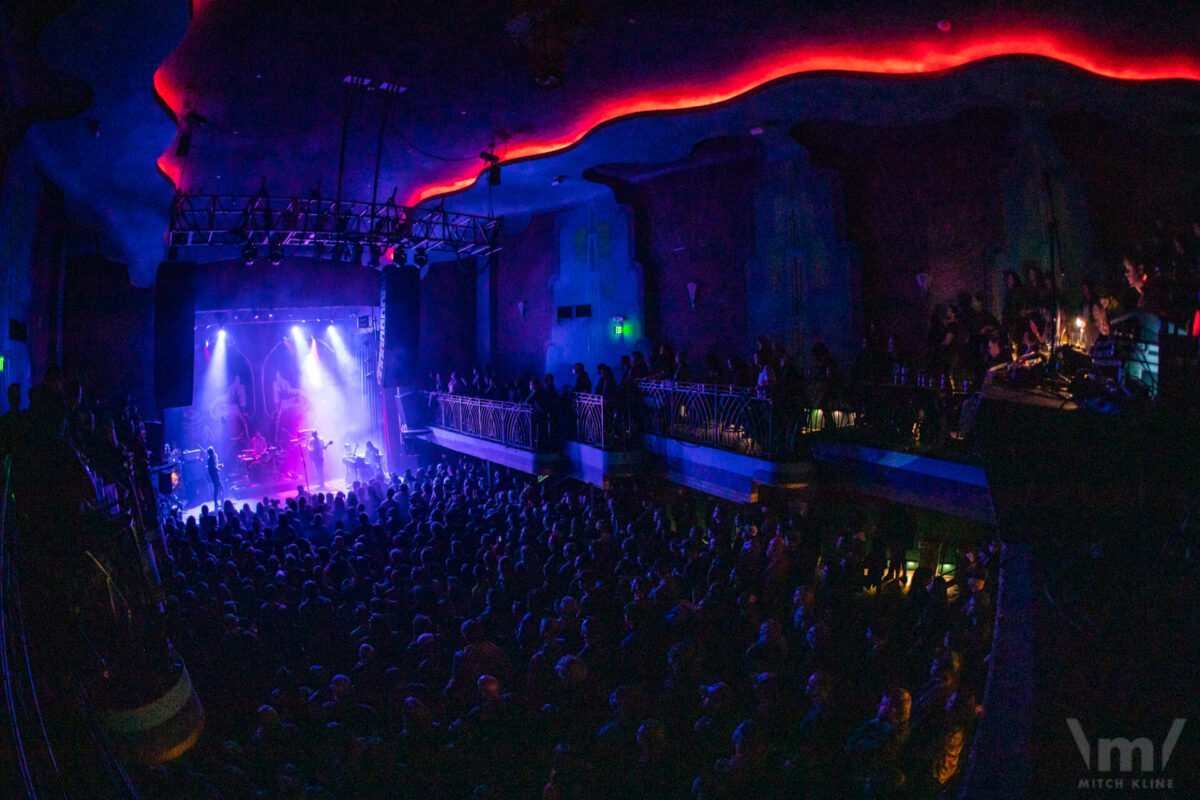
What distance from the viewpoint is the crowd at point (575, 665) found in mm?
3689

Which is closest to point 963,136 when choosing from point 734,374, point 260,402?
point 734,374

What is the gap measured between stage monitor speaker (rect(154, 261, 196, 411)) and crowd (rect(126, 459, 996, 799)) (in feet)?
19.8

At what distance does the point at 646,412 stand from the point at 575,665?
22.1 feet

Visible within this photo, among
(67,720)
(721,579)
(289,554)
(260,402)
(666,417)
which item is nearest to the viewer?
(67,720)

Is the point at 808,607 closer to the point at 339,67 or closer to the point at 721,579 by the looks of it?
the point at 721,579

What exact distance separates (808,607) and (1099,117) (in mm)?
8822

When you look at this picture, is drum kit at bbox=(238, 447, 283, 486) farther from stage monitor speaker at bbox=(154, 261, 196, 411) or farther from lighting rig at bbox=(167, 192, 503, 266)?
lighting rig at bbox=(167, 192, 503, 266)

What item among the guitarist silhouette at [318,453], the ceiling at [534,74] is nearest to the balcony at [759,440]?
the ceiling at [534,74]

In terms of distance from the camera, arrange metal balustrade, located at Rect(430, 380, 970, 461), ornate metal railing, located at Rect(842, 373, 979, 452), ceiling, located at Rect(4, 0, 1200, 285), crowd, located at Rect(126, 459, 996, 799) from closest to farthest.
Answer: crowd, located at Rect(126, 459, 996, 799)
ceiling, located at Rect(4, 0, 1200, 285)
ornate metal railing, located at Rect(842, 373, 979, 452)
metal balustrade, located at Rect(430, 380, 970, 461)

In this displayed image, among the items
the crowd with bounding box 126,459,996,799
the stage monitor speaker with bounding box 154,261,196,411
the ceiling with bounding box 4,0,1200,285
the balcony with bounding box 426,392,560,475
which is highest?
the ceiling with bounding box 4,0,1200,285

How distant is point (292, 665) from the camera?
17.5ft

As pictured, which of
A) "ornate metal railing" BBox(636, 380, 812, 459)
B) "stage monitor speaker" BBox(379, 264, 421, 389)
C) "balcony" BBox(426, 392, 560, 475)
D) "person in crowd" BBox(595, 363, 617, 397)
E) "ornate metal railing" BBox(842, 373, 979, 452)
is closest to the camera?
"ornate metal railing" BBox(842, 373, 979, 452)

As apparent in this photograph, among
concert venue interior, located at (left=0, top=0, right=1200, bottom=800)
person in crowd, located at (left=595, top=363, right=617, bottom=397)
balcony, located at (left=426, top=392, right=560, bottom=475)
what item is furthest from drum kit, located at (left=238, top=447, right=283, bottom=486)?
person in crowd, located at (left=595, top=363, right=617, bottom=397)

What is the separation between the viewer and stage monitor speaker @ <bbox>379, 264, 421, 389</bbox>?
1563cm
